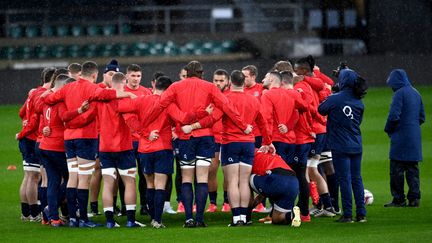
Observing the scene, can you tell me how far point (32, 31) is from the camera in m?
41.2

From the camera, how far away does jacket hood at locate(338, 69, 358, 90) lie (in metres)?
15.4

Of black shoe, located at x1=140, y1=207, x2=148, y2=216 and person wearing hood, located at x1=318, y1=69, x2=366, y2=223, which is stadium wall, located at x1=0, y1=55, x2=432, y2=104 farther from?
person wearing hood, located at x1=318, y1=69, x2=366, y2=223

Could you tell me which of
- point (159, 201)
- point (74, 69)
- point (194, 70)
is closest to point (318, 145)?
point (194, 70)

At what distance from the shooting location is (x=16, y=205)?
1856cm

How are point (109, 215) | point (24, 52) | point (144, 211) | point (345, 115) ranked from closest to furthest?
point (109, 215) < point (345, 115) < point (144, 211) < point (24, 52)

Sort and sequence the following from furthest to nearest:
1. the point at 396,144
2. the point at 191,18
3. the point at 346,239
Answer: the point at 191,18
the point at 396,144
the point at 346,239

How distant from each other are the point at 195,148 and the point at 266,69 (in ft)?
72.2

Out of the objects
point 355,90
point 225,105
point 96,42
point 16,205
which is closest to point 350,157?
point 355,90

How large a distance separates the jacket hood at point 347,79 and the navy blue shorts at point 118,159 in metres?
3.14

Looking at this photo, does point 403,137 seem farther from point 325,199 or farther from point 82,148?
point 82,148

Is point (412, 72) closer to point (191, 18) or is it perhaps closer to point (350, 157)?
point (191, 18)

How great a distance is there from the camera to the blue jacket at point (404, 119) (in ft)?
57.4

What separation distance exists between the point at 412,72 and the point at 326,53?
4455mm

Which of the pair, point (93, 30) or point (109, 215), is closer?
point (109, 215)
